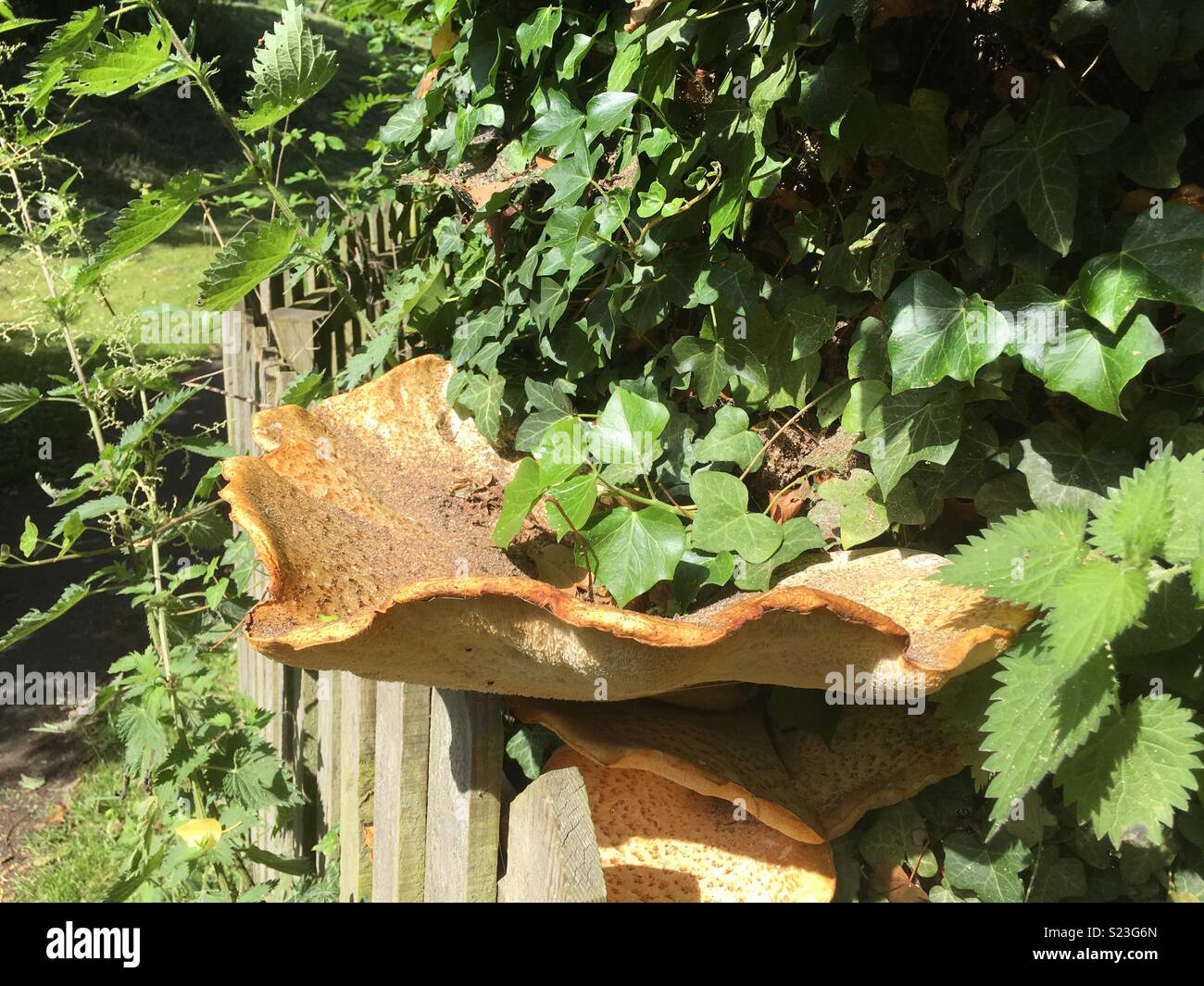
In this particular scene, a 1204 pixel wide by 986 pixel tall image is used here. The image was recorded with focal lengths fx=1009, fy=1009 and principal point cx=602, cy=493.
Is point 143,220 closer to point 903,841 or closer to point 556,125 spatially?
point 556,125

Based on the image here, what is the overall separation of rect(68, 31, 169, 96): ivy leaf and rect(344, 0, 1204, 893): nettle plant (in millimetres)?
792

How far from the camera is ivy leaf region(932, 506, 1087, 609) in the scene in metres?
1.64

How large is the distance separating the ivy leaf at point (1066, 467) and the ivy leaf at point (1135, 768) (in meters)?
0.40

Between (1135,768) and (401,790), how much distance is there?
166cm

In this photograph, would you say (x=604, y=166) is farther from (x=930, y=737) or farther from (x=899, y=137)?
(x=930, y=737)

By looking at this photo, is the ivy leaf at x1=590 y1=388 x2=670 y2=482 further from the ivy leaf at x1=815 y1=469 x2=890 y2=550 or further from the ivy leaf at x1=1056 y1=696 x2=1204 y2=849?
the ivy leaf at x1=1056 y1=696 x2=1204 y2=849

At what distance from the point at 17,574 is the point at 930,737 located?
6333 millimetres

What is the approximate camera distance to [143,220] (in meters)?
2.18

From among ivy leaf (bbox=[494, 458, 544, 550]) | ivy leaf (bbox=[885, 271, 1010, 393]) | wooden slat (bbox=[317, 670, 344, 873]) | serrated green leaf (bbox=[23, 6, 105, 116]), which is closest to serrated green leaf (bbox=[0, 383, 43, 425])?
serrated green leaf (bbox=[23, 6, 105, 116])

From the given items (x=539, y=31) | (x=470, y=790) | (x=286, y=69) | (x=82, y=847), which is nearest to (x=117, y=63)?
(x=286, y=69)

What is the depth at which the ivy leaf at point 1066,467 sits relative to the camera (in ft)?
6.25

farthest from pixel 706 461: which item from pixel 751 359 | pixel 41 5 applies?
pixel 41 5

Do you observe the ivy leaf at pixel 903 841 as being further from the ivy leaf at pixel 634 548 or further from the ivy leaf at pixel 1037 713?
the ivy leaf at pixel 634 548

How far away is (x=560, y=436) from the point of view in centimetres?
211
